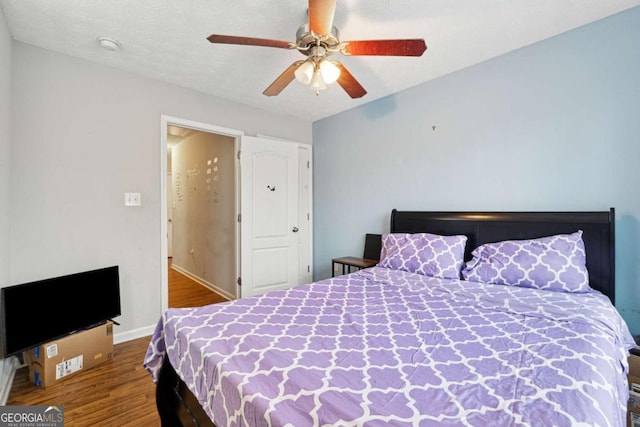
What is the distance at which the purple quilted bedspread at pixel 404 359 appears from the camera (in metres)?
0.78

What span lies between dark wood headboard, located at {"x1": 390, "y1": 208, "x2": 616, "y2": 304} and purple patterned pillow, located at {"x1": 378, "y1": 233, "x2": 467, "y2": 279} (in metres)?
0.21

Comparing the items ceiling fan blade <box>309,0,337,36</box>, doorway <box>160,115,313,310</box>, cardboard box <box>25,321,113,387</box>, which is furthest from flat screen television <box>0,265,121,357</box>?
ceiling fan blade <box>309,0,337,36</box>

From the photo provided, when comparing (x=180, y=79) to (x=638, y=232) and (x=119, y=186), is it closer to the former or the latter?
(x=119, y=186)

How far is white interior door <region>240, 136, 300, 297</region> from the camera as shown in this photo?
3.45 m

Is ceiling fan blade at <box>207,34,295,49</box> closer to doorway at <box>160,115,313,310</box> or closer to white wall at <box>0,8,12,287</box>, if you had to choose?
white wall at <box>0,8,12,287</box>

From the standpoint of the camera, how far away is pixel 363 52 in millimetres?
1685

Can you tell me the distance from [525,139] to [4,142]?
3.77 metres

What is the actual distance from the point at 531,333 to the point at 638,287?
129cm

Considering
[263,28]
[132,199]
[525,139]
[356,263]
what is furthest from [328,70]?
[132,199]

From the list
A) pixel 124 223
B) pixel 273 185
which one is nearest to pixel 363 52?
pixel 273 185

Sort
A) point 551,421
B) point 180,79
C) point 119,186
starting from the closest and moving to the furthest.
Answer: point 551,421, point 119,186, point 180,79

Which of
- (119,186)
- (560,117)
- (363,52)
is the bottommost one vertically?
(119,186)

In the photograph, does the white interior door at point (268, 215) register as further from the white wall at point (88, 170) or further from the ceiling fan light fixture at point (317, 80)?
the ceiling fan light fixture at point (317, 80)

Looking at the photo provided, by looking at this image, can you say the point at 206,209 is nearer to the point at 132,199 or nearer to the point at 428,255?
the point at 132,199
